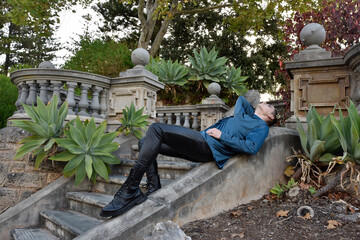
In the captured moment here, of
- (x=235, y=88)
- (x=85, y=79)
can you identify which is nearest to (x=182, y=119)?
(x=235, y=88)

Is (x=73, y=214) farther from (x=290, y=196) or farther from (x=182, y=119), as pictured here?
(x=182, y=119)

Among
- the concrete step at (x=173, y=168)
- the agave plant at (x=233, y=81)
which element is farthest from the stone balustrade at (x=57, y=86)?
the agave plant at (x=233, y=81)

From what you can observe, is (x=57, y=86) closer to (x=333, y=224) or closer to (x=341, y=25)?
(x=333, y=224)

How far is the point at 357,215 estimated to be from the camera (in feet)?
8.31

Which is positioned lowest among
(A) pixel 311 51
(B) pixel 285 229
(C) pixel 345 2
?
(B) pixel 285 229

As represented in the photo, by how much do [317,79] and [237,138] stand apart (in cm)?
194

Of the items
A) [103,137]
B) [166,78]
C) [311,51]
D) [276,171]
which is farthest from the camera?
[166,78]

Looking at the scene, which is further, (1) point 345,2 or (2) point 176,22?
(2) point 176,22

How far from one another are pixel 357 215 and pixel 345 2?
238 inches

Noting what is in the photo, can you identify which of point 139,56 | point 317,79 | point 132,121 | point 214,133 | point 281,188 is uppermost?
point 139,56

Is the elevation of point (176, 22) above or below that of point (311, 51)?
above

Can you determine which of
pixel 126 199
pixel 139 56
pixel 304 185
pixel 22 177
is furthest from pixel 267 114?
pixel 22 177

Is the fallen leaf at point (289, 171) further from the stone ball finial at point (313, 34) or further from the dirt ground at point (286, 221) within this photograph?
the stone ball finial at point (313, 34)

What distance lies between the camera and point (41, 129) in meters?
3.58
